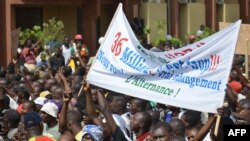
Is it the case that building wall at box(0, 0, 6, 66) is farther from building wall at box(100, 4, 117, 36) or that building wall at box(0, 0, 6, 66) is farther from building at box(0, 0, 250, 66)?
building wall at box(100, 4, 117, 36)

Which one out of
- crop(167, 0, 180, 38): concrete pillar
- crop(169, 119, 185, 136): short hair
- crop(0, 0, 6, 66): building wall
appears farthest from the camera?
crop(167, 0, 180, 38): concrete pillar

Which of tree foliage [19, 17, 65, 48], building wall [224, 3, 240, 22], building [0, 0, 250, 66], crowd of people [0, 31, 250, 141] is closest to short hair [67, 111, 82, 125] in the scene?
crowd of people [0, 31, 250, 141]

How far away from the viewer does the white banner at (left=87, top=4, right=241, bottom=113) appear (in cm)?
692

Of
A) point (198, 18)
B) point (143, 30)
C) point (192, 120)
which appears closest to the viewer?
point (192, 120)

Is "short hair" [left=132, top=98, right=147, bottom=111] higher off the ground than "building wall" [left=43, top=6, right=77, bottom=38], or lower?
lower

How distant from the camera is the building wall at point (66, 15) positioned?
21625 mm

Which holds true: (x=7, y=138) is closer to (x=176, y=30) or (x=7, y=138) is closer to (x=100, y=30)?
(x=100, y=30)

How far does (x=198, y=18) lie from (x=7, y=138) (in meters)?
21.8

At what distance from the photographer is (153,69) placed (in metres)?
7.36

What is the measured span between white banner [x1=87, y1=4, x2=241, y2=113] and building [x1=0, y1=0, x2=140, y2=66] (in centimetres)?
1169

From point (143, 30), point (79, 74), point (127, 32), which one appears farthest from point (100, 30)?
point (127, 32)

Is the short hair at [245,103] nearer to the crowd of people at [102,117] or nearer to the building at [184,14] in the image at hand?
the crowd of people at [102,117]

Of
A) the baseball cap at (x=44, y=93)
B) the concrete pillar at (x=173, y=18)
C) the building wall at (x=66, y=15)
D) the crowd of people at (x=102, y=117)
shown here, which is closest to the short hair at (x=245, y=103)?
the crowd of people at (x=102, y=117)

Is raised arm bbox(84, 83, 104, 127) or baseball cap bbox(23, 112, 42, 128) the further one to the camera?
raised arm bbox(84, 83, 104, 127)
